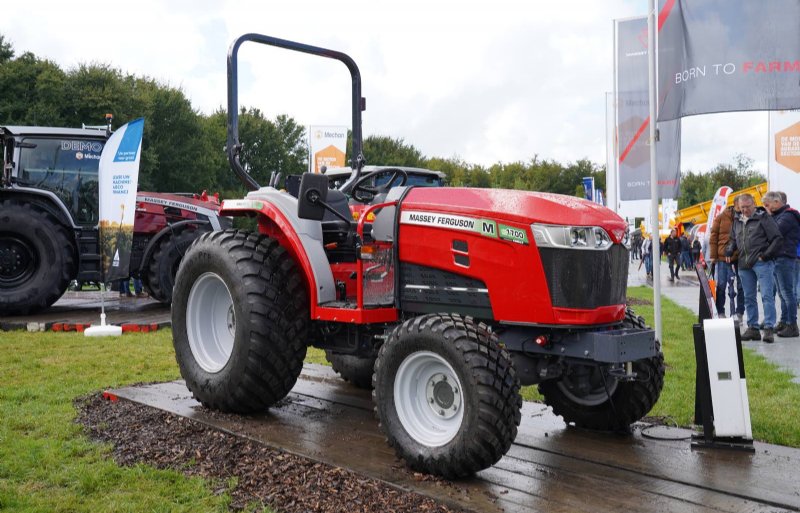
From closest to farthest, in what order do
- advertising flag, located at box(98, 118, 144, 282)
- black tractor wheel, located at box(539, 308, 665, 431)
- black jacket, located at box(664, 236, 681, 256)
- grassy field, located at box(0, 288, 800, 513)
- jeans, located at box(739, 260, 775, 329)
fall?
grassy field, located at box(0, 288, 800, 513)
black tractor wheel, located at box(539, 308, 665, 431)
jeans, located at box(739, 260, 775, 329)
advertising flag, located at box(98, 118, 144, 282)
black jacket, located at box(664, 236, 681, 256)

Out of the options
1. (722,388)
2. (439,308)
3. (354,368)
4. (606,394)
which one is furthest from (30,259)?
(722,388)

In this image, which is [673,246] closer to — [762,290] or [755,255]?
[762,290]

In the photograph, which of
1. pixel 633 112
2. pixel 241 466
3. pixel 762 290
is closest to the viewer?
pixel 241 466

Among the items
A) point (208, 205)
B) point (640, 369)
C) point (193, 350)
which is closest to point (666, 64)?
point (640, 369)

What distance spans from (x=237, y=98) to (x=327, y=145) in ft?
42.0

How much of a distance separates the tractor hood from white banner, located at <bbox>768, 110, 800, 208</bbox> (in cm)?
1047

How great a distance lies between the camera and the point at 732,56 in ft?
18.4

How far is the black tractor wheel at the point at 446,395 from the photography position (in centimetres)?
341

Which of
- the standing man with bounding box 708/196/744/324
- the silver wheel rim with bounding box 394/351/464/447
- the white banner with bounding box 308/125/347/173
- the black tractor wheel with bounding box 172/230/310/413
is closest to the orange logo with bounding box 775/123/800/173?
the standing man with bounding box 708/196/744/324

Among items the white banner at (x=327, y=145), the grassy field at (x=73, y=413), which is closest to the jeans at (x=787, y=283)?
the grassy field at (x=73, y=413)

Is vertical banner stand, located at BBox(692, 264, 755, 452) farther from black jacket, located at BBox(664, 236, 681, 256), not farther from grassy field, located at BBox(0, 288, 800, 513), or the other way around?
black jacket, located at BBox(664, 236, 681, 256)

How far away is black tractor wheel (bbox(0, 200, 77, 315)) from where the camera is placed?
409 inches

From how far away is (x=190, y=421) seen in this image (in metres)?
4.73

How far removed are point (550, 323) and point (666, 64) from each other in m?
3.21
